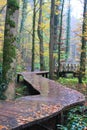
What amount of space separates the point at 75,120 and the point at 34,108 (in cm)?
135

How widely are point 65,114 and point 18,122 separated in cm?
316

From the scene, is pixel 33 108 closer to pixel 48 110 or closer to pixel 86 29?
pixel 48 110

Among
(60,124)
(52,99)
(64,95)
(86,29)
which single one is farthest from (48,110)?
(86,29)

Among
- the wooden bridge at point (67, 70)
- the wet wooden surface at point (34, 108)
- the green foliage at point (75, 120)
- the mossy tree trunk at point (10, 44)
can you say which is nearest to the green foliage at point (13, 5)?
the mossy tree trunk at point (10, 44)

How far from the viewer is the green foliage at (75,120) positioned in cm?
738

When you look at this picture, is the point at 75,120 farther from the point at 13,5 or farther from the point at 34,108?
the point at 13,5

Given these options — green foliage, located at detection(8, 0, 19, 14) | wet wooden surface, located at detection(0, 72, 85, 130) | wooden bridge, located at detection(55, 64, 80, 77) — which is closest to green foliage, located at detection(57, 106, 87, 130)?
wet wooden surface, located at detection(0, 72, 85, 130)

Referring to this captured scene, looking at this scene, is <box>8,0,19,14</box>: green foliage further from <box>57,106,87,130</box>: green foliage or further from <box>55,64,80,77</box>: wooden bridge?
<box>55,64,80,77</box>: wooden bridge

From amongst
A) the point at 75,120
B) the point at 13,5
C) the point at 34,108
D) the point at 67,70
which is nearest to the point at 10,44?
the point at 13,5

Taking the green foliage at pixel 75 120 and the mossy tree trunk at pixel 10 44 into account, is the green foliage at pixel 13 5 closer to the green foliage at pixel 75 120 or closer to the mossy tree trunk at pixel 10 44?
the mossy tree trunk at pixel 10 44

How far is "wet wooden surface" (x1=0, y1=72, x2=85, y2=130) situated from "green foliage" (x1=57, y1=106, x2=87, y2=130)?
13.2 inches

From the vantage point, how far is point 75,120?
26.4 ft

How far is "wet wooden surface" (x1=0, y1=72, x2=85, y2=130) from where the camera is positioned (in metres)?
6.27

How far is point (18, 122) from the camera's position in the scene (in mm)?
6176
